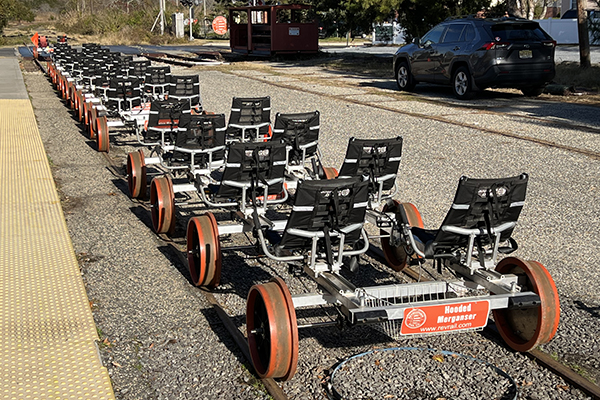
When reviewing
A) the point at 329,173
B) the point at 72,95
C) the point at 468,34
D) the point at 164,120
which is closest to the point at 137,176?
the point at 164,120

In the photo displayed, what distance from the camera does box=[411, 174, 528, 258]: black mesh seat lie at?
5.38 meters

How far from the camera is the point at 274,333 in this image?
4855mm

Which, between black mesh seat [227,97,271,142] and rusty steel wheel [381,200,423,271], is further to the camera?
black mesh seat [227,97,271,142]

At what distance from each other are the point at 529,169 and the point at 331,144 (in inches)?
149

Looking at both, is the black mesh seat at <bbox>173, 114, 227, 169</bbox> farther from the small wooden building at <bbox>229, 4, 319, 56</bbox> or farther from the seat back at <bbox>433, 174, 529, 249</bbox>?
the small wooden building at <bbox>229, 4, 319, 56</bbox>

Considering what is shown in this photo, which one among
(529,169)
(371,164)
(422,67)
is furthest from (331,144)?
(422,67)

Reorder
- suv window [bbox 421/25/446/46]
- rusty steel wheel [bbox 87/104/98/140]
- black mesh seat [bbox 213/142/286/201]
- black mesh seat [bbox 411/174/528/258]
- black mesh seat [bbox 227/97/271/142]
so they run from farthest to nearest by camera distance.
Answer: suv window [bbox 421/25/446/46] < rusty steel wheel [bbox 87/104/98/140] < black mesh seat [bbox 227/97/271/142] < black mesh seat [bbox 213/142/286/201] < black mesh seat [bbox 411/174/528/258]

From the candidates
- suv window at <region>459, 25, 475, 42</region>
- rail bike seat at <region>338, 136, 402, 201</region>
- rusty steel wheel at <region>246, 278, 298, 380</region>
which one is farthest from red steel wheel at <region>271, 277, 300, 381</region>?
suv window at <region>459, 25, 475, 42</region>

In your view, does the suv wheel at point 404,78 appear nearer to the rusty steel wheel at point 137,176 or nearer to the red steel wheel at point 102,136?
the red steel wheel at point 102,136

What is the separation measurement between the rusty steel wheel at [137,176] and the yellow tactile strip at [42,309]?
984 mm

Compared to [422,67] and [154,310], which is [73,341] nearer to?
[154,310]

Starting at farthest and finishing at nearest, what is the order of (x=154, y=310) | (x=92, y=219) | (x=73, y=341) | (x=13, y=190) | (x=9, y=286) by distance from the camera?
(x=13, y=190) → (x=92, y=219) → (x=9, y=286) → (x=154, y=310) → (x=73, y=341)

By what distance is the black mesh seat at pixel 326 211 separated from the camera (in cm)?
548

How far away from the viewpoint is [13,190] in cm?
1054
